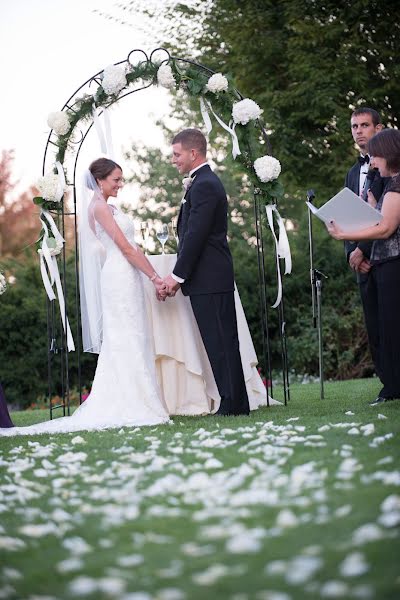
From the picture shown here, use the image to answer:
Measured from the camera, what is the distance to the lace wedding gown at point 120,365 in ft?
21.5

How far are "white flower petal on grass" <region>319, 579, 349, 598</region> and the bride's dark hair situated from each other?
500 centimetres

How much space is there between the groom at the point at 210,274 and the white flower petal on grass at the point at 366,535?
12.5 ft

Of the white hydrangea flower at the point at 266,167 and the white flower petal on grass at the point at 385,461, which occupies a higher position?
the white hydrangea flower at the point at 266,167

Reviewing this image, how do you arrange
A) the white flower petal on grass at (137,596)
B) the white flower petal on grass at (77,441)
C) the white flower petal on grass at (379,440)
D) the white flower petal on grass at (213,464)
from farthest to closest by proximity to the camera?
1. the white flower petal on grass at (77,441)
2. the white flower petal on grass at (379,440)
3. the white flower petal on grass at (213,464)
4. the white flower petal on grass at (137,596)

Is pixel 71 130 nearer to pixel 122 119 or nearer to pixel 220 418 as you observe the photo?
pixel 220 418

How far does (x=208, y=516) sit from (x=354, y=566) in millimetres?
856

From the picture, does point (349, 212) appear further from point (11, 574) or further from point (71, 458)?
point (11, 574)

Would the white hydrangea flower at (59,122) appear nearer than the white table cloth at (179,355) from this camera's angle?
No

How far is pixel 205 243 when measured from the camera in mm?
6734

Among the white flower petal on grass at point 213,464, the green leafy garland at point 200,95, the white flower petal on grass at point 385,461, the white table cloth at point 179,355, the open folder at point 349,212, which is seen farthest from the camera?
the green leafy garland at point 200,95

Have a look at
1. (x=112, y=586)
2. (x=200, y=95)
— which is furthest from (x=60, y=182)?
(x=112, y=586)

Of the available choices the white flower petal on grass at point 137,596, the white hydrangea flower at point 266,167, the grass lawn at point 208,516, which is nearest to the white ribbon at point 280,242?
the white hydrangea flower at point 266,167

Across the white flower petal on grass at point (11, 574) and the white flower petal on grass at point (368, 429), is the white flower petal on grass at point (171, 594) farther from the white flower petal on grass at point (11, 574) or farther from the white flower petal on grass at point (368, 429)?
the white flower petal on grass at point (368, 429)

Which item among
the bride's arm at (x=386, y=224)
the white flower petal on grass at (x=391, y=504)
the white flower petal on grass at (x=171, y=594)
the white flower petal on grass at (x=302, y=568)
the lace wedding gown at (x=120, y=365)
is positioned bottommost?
the white flower petal on grass at (x=171, y=594)
